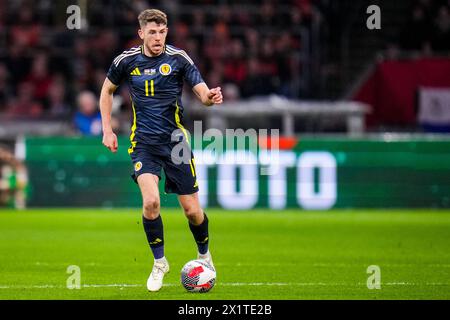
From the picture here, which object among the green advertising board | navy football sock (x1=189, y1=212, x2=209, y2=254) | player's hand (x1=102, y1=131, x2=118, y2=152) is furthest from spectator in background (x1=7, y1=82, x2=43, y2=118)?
player's hand (x1=102, y1=131, x2=118, y2=152)

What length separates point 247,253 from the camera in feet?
43.3

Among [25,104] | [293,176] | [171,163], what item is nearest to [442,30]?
[293,176]

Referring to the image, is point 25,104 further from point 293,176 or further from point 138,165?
point 138,165

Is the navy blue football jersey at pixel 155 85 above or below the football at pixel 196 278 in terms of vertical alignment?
above

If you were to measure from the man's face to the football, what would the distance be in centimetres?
188

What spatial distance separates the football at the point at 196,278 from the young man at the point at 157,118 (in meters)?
0.22

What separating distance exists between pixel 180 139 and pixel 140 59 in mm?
791

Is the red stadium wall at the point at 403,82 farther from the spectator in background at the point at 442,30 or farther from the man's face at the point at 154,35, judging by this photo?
the man's face at the point at 154,35

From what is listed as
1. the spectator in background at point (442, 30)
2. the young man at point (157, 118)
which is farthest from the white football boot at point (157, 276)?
the spectator in background at point (442, 30)

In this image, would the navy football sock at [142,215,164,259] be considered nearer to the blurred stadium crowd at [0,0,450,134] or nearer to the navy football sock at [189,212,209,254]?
the navy football sock at [189,212,209,254]

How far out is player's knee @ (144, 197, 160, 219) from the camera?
945 centimetres

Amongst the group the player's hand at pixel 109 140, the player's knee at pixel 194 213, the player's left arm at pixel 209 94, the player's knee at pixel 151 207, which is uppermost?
the player's left arm at pixel 209 94

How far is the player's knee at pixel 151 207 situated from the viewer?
9453 mm

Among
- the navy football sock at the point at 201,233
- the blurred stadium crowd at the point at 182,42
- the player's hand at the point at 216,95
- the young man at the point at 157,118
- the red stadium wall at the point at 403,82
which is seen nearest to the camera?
the player's hand at the point at 216,95
